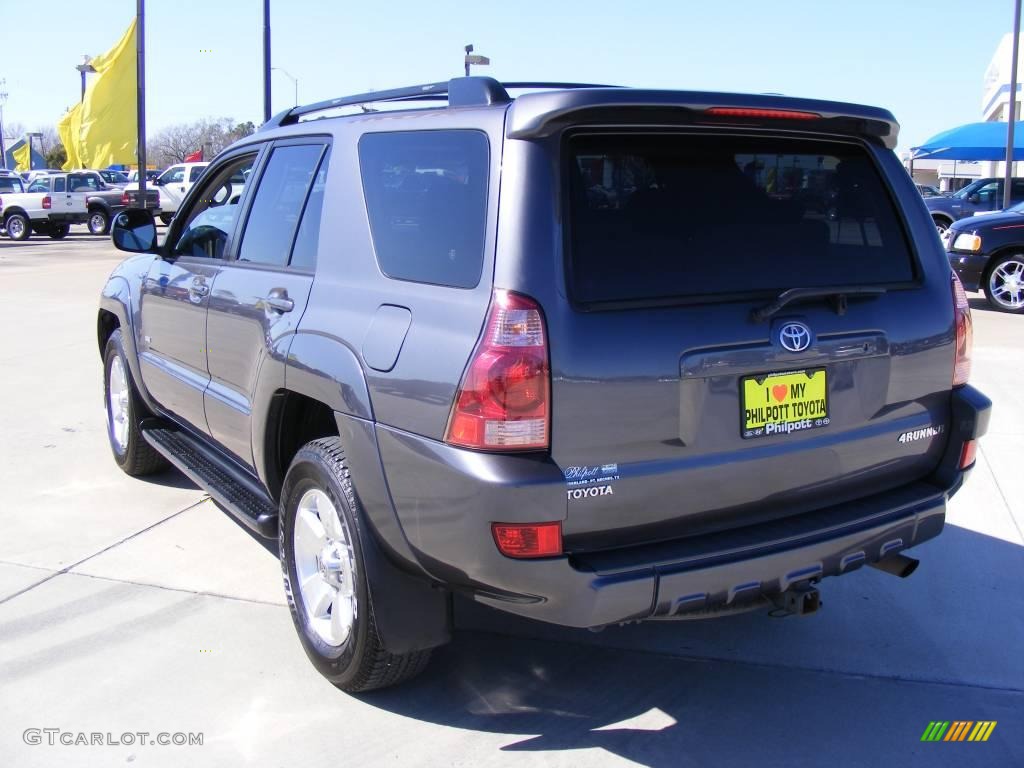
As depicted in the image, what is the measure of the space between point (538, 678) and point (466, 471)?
1227 millimetres

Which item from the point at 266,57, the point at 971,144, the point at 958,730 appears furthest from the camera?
the point at 971,144

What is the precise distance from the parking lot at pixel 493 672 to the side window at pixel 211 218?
1391 millimetres

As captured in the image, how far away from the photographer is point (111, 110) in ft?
84.5

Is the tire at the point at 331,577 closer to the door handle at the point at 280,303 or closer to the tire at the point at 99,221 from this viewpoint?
the door handle at the point at 280,303

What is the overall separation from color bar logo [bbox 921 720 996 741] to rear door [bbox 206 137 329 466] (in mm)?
2459

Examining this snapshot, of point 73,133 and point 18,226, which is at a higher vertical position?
point 73,133

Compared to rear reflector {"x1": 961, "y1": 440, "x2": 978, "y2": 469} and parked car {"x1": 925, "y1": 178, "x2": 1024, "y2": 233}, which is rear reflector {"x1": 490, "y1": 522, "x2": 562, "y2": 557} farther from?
parked car {"x1": 925, "y1": 178, "x2": 1024, "y2": 233}

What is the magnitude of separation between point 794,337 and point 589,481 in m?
0.80

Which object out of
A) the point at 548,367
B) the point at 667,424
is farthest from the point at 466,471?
the point at 667,424

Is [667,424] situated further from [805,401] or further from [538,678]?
[538,678]

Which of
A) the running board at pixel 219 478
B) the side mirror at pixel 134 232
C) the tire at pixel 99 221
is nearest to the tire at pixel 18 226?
the tire at pixel 99 221

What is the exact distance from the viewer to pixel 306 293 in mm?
3574

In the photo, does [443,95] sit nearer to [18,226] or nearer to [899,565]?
[899,565]

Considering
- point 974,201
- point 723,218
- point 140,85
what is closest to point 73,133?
point 140,85
